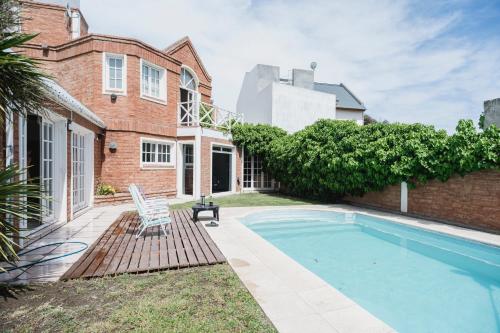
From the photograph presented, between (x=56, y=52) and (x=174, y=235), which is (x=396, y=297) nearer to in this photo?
(x=174, y=235)

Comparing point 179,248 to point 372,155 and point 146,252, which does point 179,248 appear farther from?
point 372,155

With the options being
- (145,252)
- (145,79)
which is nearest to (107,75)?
(145,79)

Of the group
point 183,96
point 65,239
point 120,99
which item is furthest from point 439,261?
point 183,96

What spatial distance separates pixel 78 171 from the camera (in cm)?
997

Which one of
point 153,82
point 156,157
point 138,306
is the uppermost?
point 153,82

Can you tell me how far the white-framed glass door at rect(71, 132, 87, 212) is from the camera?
9.51 m

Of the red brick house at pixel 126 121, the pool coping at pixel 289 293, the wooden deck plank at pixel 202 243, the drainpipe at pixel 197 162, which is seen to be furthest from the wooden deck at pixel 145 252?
the drainpipe at pixel 197 162

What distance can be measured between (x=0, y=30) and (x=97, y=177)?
390 inches

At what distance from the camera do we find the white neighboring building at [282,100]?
22.0m

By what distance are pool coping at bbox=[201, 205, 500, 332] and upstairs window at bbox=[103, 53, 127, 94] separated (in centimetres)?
953

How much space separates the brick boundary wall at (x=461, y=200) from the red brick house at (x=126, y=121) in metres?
9.65

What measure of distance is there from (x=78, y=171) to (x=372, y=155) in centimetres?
1096

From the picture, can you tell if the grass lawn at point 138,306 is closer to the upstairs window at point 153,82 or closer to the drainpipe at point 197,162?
the drainpipe at point 197,162

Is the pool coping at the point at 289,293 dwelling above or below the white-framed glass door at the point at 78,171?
below
